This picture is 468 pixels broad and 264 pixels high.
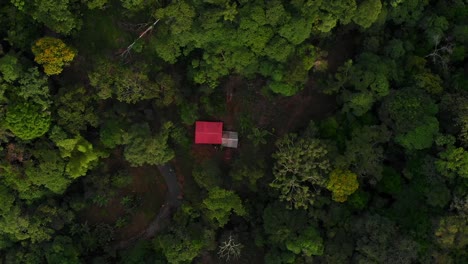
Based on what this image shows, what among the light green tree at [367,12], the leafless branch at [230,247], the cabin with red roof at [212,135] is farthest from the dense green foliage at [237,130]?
the cabin with red roof at [212,135]

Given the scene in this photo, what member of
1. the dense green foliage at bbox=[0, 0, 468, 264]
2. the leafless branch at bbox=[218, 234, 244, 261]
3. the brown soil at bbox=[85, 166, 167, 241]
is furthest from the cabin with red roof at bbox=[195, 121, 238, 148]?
the leafless branch at bbox=[218, 234, 244, 261]

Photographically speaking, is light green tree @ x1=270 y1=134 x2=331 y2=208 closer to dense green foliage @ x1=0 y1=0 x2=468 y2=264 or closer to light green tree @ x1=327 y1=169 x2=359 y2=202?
dense green foliage @ x1=0 y1=0 x2=468 y2=264

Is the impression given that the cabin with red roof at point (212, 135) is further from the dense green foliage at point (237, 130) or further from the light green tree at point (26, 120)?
the light green tree at point (26, 120)

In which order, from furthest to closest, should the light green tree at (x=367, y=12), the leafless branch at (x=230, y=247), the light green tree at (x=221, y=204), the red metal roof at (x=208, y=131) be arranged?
the red metal roof at (x=208, y=131), the leafless branch at (x=230, y=247), the light green tree at (x=221, y=204), the light green tree at (x=367, y=12)

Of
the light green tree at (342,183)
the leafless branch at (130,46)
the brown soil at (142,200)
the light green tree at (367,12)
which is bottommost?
the brown soil at (142,200)

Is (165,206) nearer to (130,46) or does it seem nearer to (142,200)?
(142,200)

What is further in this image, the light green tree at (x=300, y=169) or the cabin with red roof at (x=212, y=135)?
the cabin with red roof at (x=212, y=135)

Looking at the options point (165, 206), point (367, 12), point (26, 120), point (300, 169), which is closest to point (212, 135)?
point (165, 206)

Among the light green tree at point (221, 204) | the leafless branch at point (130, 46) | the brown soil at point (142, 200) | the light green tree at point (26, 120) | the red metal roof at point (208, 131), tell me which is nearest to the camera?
the light green tree at point (26, 120)
